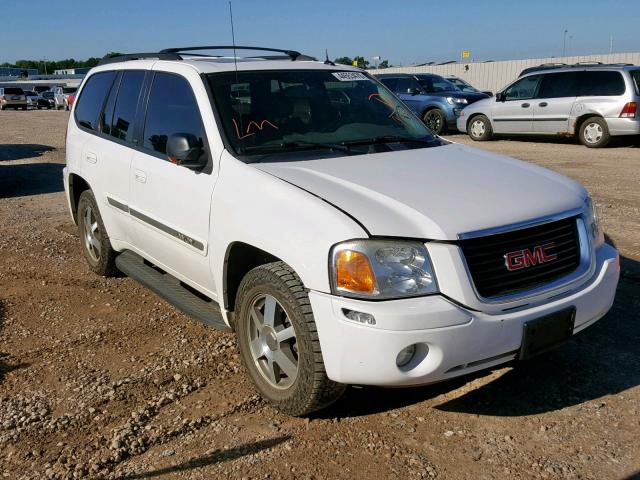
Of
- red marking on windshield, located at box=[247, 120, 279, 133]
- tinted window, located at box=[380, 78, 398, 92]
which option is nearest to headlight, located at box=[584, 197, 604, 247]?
red marking on windshield, located at box=[247, 120, 279, 133]

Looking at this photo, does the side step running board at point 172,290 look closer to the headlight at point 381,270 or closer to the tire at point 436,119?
the headlight at point 381,270

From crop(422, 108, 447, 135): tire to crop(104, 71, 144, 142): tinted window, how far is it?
44.4ft

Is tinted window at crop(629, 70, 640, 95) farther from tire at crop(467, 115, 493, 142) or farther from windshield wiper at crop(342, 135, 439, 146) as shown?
windshield wiper at crop(342, 135, 439, 146)

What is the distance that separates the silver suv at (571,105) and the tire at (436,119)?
1537 millimetres

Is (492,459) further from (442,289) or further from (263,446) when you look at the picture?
(263,446)

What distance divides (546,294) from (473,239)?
1.65 feet

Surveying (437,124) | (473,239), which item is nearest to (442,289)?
(473,239)

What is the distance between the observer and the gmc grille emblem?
3025 mm

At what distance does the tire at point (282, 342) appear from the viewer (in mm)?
3014

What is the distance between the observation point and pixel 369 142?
416cm

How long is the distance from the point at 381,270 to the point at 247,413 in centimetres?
121

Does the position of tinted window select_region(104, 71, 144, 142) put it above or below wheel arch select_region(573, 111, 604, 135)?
above

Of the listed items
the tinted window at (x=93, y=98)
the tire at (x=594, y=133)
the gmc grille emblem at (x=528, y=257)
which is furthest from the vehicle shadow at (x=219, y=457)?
the tire at (x=594, y=133)

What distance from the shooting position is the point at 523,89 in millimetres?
15227
